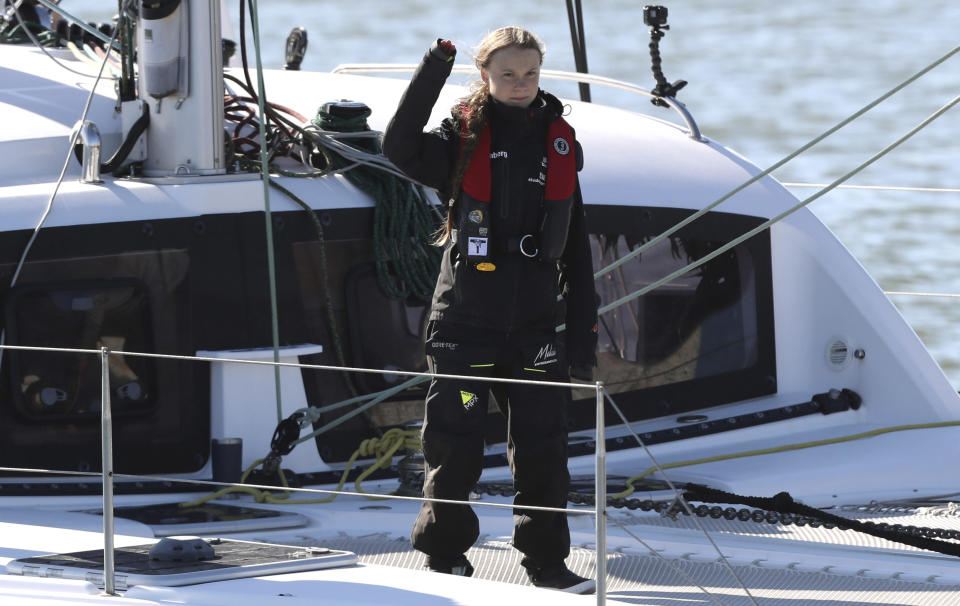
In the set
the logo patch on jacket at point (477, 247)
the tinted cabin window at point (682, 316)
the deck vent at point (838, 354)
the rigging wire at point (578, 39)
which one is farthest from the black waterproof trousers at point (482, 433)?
the rigging wire at point (578, 39)

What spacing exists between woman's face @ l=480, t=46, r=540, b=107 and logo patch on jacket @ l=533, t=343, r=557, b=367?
1.93 ft

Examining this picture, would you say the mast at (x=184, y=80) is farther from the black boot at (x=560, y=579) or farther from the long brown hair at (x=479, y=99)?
the black boot at (x=560, y=579)

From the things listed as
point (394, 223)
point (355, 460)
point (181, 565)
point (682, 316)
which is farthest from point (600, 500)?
point (682, 316)

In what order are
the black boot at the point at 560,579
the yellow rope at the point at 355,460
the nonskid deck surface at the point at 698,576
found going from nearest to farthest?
the black boot at the point at 560,579
the nonskid deck surface at the point at 698,576
the yellow rope at the point at 355,460

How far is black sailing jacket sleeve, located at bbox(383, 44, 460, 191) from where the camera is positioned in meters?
3.76

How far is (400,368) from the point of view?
5.14 m

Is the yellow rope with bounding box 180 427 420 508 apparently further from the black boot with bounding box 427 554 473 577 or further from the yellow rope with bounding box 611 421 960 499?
the black boot with bounding box 427 554 473 577

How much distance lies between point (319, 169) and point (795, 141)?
12.2 m

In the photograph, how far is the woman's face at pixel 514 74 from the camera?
382 cm

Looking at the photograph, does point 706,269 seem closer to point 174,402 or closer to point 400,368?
point 400,368

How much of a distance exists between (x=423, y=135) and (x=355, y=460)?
145cm

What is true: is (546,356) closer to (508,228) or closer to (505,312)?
(505,312)

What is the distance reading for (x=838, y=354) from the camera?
5754 mm

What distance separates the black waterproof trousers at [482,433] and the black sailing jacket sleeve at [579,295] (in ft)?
0.19
